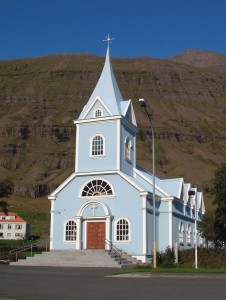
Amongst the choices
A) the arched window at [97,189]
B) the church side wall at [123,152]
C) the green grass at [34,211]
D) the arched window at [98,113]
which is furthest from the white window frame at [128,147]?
the green grass at [34,211]

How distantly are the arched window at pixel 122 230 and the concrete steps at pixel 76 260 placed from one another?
7.30 ft

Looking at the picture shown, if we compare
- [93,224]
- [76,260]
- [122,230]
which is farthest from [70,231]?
[76,260]

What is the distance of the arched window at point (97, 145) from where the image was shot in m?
38.5

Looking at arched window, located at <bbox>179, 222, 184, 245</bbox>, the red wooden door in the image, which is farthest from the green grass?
the red wooden door

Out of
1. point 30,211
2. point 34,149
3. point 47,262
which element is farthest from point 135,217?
point 34,149

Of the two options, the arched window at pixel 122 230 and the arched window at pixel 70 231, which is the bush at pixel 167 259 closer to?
the arched window at pixel 122 230

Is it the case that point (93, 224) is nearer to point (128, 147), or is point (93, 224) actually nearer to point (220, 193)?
point (128, 147)

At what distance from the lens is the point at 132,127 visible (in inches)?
1618

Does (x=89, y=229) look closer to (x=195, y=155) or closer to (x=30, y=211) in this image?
(x=30, y=211)

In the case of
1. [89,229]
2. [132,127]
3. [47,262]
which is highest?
[132,127]

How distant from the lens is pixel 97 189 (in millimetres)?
37594

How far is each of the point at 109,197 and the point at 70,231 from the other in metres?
4.33

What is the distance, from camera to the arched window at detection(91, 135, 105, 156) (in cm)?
3853

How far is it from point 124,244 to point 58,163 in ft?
490
